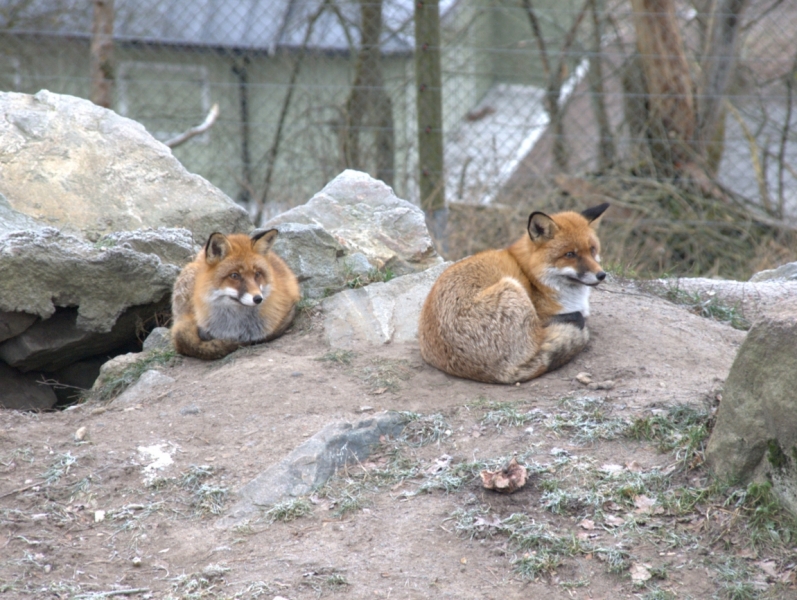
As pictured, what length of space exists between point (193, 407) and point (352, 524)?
5.36 feet

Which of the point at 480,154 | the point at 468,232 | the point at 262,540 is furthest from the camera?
the point at 480,154

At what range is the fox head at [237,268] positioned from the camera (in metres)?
5.46

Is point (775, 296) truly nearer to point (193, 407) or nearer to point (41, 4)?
point (193, 407)

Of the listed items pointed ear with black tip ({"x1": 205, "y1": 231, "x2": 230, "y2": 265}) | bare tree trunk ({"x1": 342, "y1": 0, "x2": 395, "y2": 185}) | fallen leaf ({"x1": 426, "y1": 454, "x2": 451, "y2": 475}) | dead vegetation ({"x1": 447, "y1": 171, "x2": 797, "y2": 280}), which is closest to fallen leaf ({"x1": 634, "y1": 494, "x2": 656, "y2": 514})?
fallen leaf ({"x1": 426, "y1": 454, "x2": 451, "y2": 475})

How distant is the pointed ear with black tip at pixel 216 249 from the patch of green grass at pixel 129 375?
2.68ft

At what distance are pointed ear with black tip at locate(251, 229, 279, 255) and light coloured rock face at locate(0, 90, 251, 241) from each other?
119 centimetres

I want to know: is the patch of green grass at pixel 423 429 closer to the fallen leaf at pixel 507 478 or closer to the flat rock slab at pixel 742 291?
the fallen leaf at pixel 507 478

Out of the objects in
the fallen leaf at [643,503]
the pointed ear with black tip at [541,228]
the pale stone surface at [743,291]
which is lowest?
the fallen leaf at [643,503]

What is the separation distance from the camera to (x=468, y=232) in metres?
8.71

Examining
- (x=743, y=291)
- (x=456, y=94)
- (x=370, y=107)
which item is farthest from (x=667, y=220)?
(x=370, y=107)

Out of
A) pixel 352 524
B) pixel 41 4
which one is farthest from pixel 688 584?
pixel 41 4

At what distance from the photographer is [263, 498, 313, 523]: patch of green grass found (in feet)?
11.9

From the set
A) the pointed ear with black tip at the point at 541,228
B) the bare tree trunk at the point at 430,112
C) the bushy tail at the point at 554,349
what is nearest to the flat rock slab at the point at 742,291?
the pointed ear with black tip at the point at 541,228

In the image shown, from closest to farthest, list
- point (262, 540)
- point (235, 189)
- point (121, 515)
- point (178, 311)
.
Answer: point (262, 540), point (121, 515), point (178, 311), point (235, 189)
